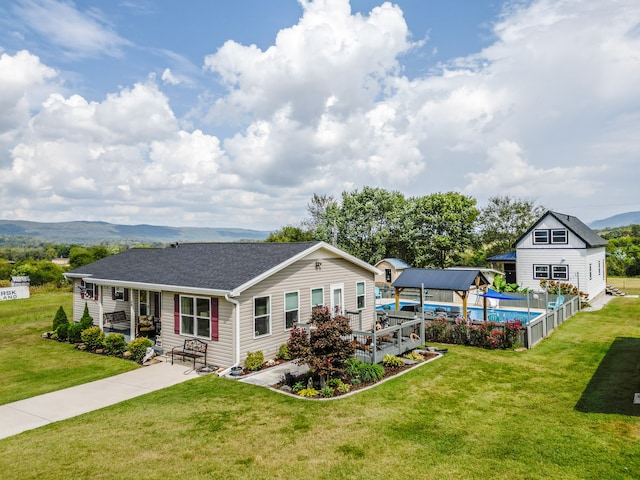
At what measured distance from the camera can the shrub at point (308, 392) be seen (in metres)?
11.3

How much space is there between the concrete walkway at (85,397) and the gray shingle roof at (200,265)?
3.11 metres

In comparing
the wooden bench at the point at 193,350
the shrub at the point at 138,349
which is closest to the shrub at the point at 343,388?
the wooden bench at the point at 193,350

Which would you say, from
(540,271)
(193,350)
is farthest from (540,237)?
(193,350)

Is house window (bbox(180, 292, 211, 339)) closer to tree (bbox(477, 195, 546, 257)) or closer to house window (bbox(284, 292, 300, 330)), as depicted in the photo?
house window (bbox(284, 292, 300, 330))

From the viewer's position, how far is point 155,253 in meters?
22.0

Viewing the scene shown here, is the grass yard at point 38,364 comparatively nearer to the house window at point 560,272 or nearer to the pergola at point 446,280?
the pergola at point 446,280

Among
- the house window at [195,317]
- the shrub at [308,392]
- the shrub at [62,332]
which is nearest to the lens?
the shrub at [308,392]

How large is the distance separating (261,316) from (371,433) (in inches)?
270

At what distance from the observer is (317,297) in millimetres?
17250

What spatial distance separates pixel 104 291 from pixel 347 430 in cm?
1618

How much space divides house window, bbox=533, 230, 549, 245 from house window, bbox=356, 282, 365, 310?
62.3 ft

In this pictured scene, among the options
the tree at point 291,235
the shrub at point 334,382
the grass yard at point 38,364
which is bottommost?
the grass yard at point 38,364

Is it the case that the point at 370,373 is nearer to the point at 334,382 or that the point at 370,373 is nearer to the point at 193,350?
the point at 334,382

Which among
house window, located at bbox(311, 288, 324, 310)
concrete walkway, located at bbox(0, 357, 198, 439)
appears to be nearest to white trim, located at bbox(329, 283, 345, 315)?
house window, located at bbox(311, 288, 324, 310)
